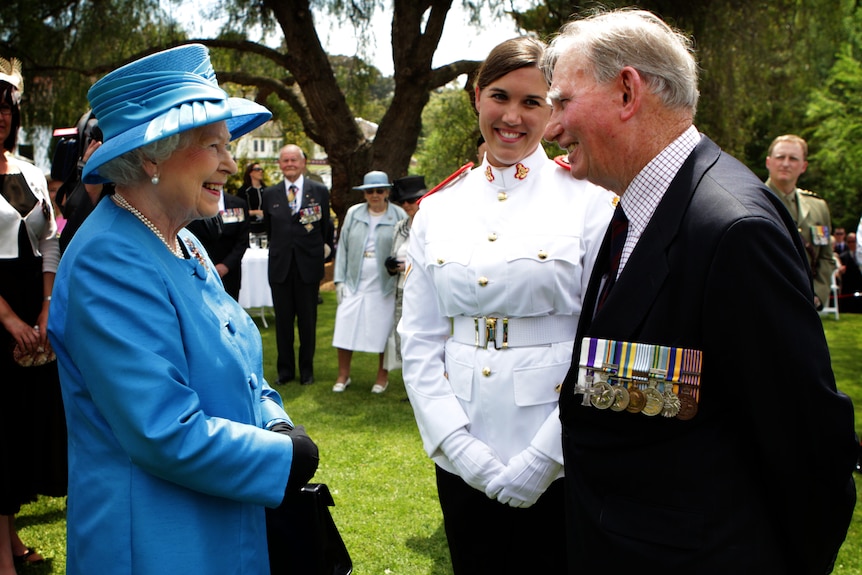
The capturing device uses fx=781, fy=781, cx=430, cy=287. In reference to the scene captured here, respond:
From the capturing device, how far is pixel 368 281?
7535 millimetres

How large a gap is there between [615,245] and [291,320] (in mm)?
6272

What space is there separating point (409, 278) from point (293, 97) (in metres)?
14.8

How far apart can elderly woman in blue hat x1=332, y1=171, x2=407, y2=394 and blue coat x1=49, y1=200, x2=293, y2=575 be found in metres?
5.64

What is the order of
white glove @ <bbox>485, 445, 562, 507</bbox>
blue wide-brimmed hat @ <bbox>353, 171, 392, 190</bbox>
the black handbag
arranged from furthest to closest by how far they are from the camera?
1. blue wide-brimmed hat @ <bbox>353, 171, 392, 190</bbox>
2. white glove @ <bbox>485, 445, 562, 507</bbox>
3. the black handbag

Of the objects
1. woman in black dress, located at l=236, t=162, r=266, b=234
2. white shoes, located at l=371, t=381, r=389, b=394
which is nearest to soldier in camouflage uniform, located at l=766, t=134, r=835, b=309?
white shoes, located at l=371, t=381, r=389, b=394

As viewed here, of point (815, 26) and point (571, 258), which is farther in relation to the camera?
point (815, 26)

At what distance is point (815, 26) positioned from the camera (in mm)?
13516

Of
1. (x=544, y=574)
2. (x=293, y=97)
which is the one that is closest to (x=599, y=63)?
(x=544, y=574)

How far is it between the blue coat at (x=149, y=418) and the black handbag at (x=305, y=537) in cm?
20

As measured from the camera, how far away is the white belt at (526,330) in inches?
92.3

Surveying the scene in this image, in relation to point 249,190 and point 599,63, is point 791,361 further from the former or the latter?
point 249,190

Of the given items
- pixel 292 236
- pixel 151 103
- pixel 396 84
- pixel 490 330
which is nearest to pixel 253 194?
pixel 292 236

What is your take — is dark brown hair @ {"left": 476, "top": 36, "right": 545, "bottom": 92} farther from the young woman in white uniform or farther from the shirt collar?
the shirt collar

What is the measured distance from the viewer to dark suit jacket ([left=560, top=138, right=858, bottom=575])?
1.44 m
